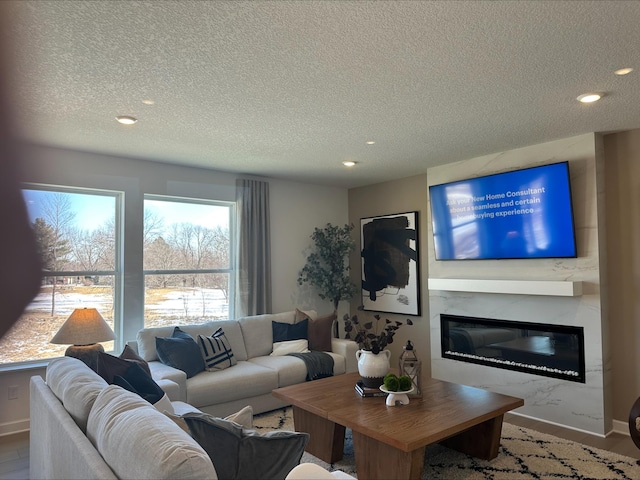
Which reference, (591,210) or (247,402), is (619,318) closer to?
(591,210)

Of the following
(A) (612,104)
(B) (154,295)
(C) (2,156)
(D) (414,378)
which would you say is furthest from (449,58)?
(B) (154,295)

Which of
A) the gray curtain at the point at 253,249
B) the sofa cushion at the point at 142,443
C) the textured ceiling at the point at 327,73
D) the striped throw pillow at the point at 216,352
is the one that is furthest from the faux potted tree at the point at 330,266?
the sofa cushion at the point at 142,443

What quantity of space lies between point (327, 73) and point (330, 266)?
3.36 m

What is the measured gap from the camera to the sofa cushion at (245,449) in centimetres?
153

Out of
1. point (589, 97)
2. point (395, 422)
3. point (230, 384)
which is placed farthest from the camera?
point (230, 384)

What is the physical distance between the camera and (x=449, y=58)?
2393mm

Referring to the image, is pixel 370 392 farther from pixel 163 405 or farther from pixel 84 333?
pixel 84 333

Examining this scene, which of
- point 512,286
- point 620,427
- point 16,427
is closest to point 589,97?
point 512,286

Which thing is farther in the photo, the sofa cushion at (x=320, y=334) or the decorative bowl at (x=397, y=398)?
the sofa cushion at (x=320, y=334)

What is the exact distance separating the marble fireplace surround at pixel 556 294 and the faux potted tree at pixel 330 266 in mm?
1321

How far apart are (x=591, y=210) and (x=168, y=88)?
3298 millimetres

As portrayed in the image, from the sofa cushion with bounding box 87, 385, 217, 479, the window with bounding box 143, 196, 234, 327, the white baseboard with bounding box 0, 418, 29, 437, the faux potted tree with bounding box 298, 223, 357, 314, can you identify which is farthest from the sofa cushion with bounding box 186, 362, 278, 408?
the sofa cushion with bounding box 87, 385, 217, 479

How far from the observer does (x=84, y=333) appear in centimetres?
337

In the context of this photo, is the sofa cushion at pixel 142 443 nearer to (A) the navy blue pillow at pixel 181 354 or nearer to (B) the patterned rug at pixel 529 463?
(B) the patterned rug at pixel 529 463
